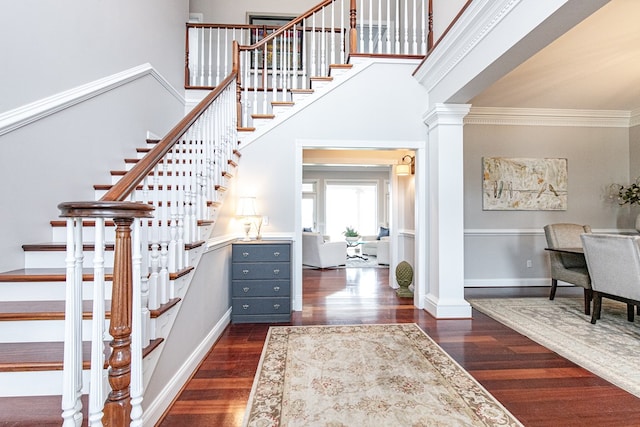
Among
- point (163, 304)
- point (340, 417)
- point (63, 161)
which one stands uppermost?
point (63, 161)

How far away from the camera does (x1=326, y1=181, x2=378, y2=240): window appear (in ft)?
33.1

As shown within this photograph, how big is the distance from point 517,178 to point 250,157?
13.2 feet

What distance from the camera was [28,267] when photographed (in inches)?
78.4

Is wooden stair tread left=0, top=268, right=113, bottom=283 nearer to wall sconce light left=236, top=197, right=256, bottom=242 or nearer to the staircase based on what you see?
the staircase

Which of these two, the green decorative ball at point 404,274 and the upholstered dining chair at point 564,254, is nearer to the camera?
the upholstered dining chair at point 564,254

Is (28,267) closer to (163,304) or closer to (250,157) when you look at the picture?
(163,304)

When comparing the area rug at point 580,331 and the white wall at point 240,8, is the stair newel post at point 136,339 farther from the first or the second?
the white wall at point 240,8

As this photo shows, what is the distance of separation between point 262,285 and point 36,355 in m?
1.96

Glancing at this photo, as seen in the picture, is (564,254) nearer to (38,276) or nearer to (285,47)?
(285,47)

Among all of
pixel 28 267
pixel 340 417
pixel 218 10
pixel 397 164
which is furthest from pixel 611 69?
pixel 218 10

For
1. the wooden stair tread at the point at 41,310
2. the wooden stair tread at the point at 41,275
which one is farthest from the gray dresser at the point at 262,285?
the wooden stair tread at the point at 41,310

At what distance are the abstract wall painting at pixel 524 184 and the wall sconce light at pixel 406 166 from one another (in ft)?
4.32

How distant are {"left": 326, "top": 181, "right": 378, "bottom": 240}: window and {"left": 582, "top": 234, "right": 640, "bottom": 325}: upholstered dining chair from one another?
714 cm

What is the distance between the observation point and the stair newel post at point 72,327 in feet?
3.30
